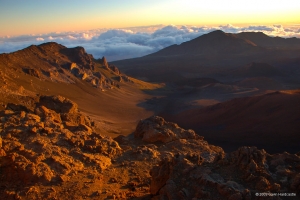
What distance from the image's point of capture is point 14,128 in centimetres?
988

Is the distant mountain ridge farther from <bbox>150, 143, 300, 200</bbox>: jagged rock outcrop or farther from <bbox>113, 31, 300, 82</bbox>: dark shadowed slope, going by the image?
<bbox>150, 143, 300, 200</bbox>: jagged rock outcrop

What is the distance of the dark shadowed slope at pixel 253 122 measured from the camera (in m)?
21.8

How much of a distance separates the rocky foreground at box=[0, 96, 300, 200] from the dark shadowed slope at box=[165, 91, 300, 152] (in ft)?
38.2

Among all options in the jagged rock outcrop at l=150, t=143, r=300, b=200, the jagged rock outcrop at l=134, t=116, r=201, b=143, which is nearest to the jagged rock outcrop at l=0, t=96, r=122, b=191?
the jagged rock outcrop at l=150, t=143, r=300, b=200

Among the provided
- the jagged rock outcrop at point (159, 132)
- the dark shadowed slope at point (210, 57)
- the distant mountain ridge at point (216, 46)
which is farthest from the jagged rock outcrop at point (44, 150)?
the distant mountain ridge at point (216, 46)

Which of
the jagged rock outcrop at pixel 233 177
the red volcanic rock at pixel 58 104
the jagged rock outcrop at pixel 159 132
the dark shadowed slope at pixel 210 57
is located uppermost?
the jagged rock outcrop at pixel 233 177

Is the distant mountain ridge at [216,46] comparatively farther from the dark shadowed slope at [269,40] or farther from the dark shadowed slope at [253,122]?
the dark shadowed slope at [253,122]

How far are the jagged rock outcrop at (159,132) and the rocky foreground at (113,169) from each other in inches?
92.6

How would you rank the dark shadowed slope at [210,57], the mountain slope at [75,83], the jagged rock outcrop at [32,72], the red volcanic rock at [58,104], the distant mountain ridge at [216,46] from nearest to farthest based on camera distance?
the red volcanic rock at [58,104], the mountain slope at [75,83], the jagged rock outcrop at [32,72], the dark shadowed slope at [210,57], the distant mountain ridge at [216,46]

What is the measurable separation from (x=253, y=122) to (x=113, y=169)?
18.8 meters

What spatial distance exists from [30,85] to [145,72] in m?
52.1

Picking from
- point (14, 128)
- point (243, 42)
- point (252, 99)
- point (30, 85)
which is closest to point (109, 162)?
point (14, 128)

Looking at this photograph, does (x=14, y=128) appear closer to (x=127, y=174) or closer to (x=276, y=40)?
(x=127, y=174)

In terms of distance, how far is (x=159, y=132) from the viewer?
15.1 metres
